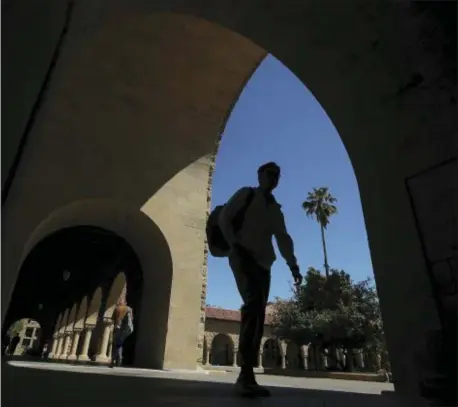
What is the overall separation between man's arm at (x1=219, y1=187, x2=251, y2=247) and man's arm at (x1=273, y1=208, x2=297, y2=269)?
1.20ft

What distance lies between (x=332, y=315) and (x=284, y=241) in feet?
83.2

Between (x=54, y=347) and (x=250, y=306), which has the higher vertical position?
(x=54, y=347)

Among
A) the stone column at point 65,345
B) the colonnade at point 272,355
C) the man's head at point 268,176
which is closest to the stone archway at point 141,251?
the man's head at point 268,176

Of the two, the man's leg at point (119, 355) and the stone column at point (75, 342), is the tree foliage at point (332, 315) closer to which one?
the stone column at point (75, 342)

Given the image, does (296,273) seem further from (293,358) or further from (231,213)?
(293,358)

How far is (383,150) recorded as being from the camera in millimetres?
2344

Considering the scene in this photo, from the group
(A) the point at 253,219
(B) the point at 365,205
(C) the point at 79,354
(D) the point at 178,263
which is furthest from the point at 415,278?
(C) the point at 79,354

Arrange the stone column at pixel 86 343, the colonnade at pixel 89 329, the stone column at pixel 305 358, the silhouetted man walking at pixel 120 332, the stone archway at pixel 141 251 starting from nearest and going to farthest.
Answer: the stone archway at pixel 141 251 → the silhouetted man walking at pixel 120 332 → the colonnade at pixel 89 329 → the stone column at pixel 86 343 → the stone column at pixel 305 358

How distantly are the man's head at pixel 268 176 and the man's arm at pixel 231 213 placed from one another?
0.18 metres

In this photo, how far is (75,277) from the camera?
61.3 ft

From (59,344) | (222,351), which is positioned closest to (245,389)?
(59,344)

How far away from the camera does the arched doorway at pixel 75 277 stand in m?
10.9

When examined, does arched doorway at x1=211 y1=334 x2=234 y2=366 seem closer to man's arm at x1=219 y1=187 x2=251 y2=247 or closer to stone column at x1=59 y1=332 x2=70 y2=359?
stone column at x1=59 y1=332 x2=70 y2=359

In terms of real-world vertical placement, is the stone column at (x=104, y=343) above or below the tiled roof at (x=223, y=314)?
below
